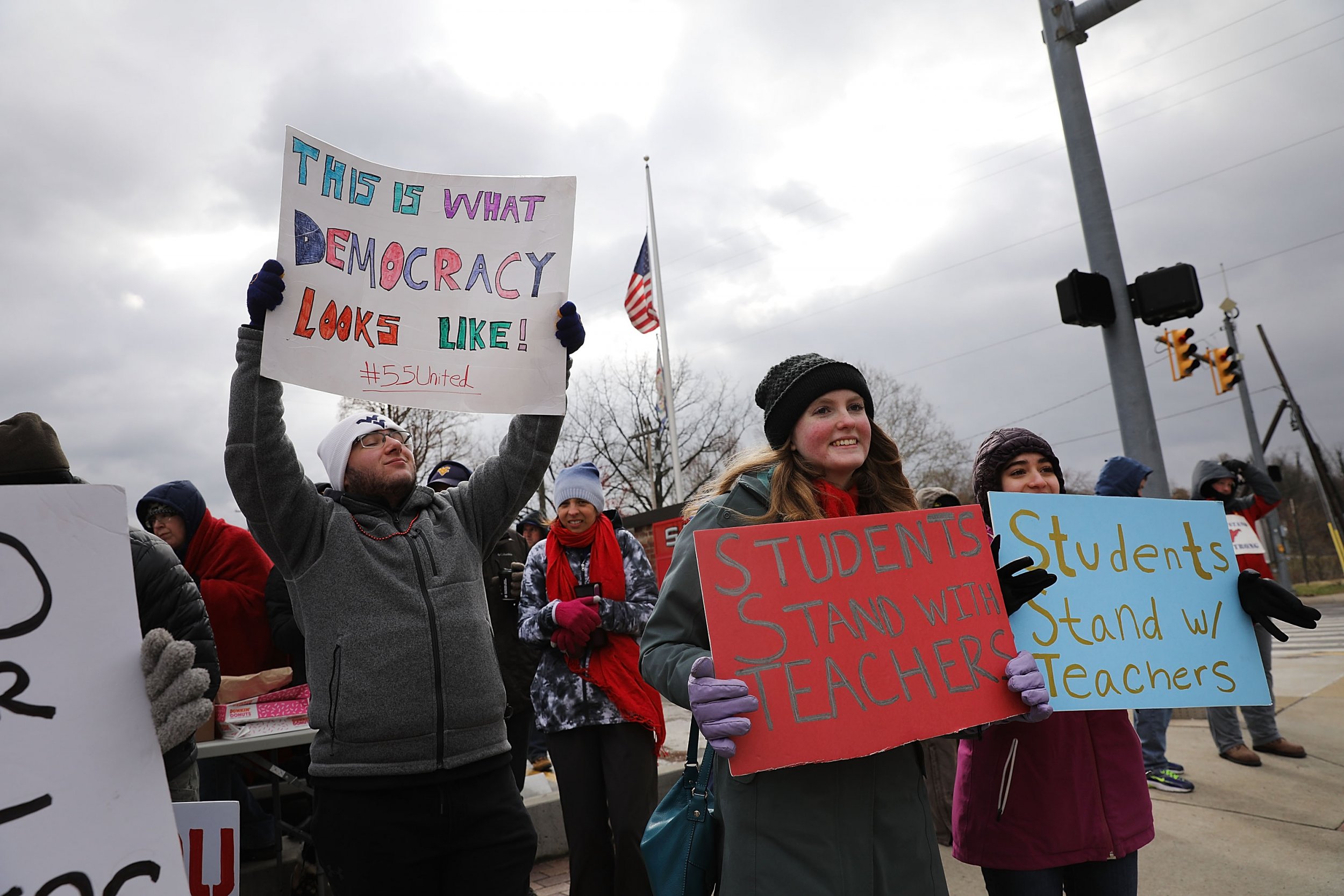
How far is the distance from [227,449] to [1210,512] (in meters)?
2.91

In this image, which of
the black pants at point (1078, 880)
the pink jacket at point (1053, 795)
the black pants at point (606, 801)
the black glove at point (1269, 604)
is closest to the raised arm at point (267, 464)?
the black pants at point (606, 801)

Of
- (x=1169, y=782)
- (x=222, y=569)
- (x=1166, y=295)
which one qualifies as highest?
(x=1166, y=295)

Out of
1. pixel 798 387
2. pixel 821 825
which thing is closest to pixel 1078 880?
pixel 821 825

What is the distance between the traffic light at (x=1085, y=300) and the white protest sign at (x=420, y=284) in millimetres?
4425

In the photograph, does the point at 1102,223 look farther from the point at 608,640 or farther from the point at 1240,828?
the point at 608,640

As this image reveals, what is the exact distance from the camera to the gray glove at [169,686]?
4.73 ft

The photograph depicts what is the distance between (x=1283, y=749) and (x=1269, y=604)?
4.46 metres

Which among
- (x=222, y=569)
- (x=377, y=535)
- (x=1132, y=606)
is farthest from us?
(x=222, y=569)

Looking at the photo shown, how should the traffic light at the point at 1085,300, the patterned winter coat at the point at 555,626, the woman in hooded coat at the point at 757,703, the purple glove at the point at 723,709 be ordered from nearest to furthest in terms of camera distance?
the purple glove at the point at 723,709, the woman in hooded coat at the point at 757,703, the patterned winter coat at the point at 555,626, the traffic light at the point at 1085,300

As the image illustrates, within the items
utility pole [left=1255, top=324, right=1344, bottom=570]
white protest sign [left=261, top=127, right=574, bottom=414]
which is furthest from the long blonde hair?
utility pole [left=1255, top=324, right=1344, bottom=570]

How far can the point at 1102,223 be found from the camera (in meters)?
6.20

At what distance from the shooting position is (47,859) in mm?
1326

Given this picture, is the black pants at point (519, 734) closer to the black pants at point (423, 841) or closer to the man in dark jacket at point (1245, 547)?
the black pants at point (423, 841)

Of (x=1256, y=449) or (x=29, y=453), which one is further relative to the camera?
(x=1256, y=449)
